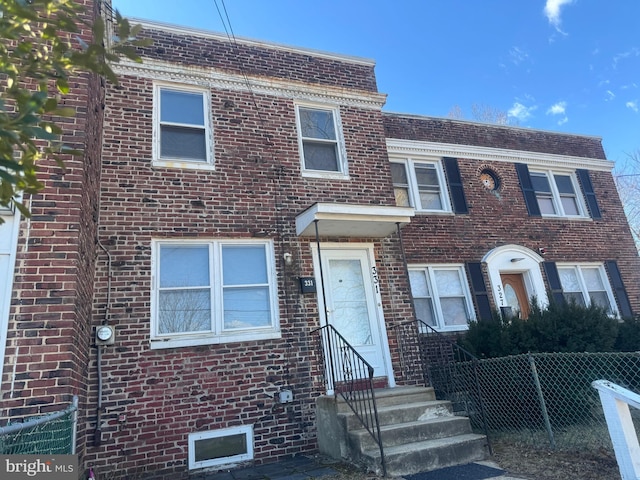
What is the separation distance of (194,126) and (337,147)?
2.59 meters

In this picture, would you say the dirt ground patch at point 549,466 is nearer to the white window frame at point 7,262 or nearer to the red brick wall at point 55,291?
the red brick wall at point 55,291

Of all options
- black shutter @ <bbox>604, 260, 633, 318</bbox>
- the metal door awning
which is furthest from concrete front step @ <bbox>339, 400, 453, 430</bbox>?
black shutter @ <bbox>604, 260, 633, 318</bbox>

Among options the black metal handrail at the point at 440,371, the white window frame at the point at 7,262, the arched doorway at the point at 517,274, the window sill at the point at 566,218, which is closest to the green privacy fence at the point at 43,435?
the white window frame at the point at 7,262

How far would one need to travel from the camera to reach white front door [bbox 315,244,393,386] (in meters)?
6.93

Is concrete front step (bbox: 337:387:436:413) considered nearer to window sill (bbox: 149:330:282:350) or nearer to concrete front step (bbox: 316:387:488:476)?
concrete front step (bbox: 316:387:488:476)

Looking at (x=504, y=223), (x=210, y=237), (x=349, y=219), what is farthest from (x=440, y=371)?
(x=504, y=223)

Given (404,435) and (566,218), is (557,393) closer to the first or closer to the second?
(404,435)

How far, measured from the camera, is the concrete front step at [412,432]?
200 inches

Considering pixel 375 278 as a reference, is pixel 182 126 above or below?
above

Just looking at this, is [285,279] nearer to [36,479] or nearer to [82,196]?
[82,196]

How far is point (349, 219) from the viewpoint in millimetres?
6598

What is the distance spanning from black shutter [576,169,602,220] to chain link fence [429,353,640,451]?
5.91 metres

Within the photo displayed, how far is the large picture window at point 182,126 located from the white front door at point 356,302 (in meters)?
2.61

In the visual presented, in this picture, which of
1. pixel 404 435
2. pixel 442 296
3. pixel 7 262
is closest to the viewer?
pixel 7 262
